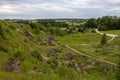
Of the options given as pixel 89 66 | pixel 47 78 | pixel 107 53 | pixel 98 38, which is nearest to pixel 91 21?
pixel 98 38

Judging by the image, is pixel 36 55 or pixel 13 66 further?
pixel 36 55

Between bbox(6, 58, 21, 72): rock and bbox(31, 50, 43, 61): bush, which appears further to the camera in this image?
bbox(31, 50, 43, 61): bush

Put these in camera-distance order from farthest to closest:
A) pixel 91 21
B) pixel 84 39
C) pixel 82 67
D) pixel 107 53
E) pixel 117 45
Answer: pixel 91 21 → pixel 84 39 → pixel 117 45 → pixel 107 53 → pixel 82 67

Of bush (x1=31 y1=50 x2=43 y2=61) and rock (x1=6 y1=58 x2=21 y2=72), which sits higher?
rock (x1=6 y1=58 x2=21 y2=72)

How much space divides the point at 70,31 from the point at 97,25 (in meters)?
40.1

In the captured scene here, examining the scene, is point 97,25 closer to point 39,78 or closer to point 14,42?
point 14,42

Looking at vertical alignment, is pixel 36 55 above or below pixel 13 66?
below

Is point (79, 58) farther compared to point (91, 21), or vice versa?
point (91, 21)

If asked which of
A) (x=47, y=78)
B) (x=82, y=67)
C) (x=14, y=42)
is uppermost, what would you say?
(x=47, y=78)

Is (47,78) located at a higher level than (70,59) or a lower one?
higher

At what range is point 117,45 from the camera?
100 metres

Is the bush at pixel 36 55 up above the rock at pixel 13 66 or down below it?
below

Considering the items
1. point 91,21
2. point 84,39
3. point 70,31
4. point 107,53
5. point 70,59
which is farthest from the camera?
point 91,21

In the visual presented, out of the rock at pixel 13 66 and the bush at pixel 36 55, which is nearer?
the rock at pixel 13 66
